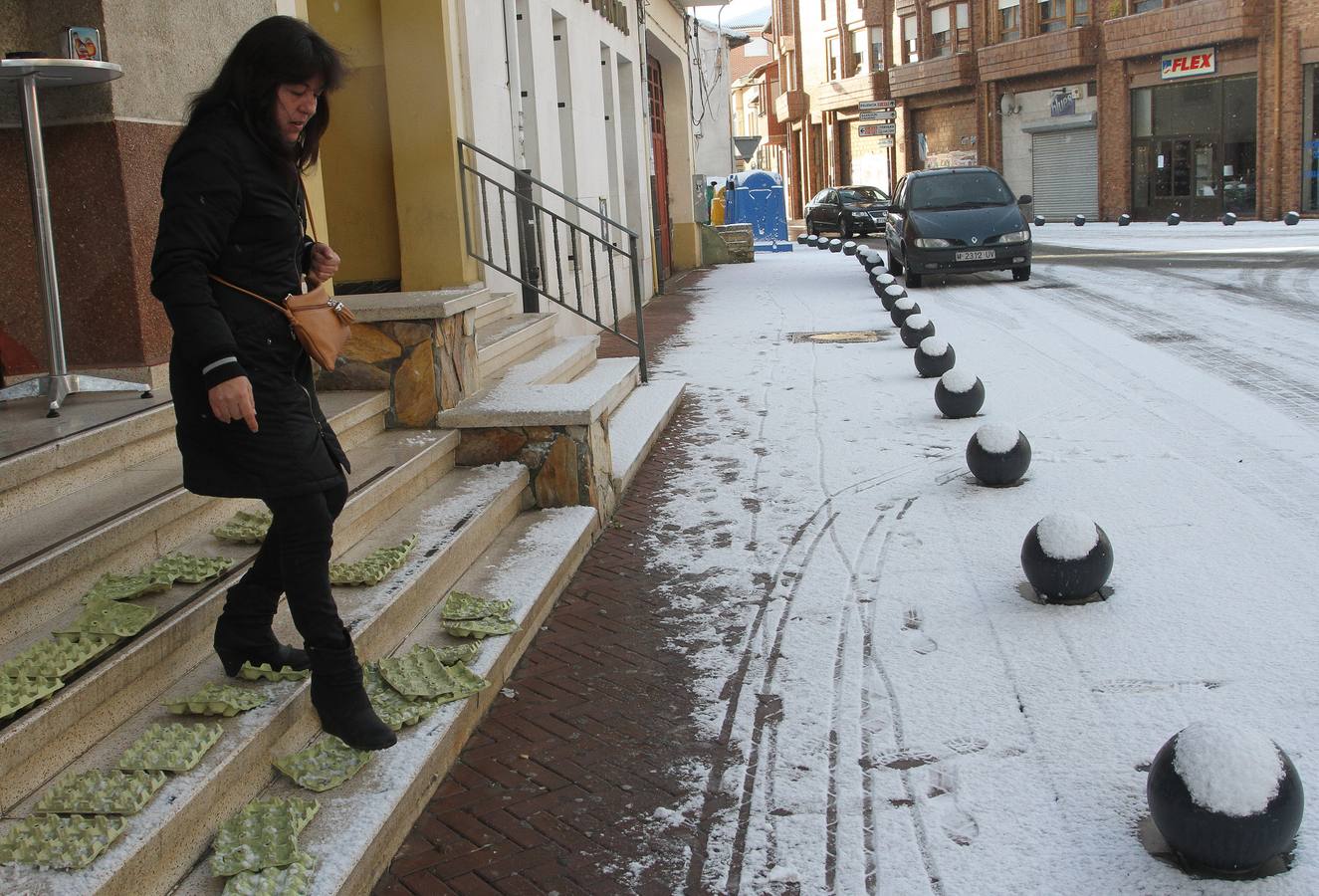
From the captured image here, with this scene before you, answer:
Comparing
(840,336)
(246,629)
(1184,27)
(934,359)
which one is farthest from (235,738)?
(1184,27)

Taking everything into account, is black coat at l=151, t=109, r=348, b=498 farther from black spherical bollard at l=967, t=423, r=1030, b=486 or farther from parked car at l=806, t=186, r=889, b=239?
parked car at l=806, t=186, r=889, b=239

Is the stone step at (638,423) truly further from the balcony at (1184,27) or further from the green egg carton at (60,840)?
the balcony at (1184,27)

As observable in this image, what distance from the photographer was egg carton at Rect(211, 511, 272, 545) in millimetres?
4469

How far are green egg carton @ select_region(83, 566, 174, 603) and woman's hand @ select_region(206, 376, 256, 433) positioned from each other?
0.95m

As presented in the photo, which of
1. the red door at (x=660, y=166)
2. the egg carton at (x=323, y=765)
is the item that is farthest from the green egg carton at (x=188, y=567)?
the red door at (x=660, y=166)

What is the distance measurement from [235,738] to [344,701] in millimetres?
300

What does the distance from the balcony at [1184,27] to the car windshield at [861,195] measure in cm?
785

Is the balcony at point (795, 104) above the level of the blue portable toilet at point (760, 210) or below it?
above

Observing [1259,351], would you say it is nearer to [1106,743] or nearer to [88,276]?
[1106,743]

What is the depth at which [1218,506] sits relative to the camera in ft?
19.7

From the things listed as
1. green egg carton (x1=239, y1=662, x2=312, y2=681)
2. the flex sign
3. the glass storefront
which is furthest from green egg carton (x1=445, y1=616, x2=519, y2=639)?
the flex sign

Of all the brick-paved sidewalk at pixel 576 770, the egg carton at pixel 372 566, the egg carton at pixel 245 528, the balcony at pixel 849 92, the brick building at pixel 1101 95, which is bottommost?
the brick-paved sidewalk at pixel 576 770

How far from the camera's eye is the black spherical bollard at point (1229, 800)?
2916 mm

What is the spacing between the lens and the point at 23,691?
10.0 ft
